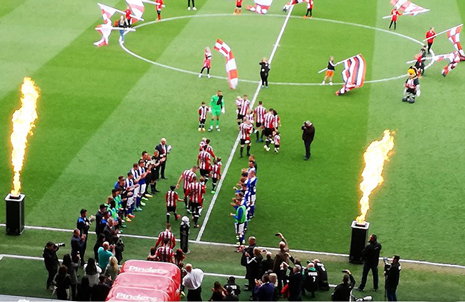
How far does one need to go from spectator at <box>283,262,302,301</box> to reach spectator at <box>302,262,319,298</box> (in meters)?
0.86

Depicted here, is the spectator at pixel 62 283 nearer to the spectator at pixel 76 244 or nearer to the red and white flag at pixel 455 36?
the spectator at pixel 76 244

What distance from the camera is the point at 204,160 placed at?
31078 millimetres

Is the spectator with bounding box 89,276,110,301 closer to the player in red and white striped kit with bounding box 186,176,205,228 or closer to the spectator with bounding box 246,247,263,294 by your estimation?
the spectator with bounding box 246,247,263,294

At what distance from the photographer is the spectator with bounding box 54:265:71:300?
74.0ft

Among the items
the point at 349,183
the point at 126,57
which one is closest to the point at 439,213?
the point at 349,183

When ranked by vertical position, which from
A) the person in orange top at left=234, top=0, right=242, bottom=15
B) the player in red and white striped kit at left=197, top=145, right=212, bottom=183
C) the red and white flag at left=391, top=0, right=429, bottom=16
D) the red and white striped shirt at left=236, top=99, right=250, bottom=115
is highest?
the red and white flag at left=391, top=0, right=429, bottom=16

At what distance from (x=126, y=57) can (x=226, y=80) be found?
5282mm

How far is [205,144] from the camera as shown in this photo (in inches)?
1224

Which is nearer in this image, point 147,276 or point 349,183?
point 147,276

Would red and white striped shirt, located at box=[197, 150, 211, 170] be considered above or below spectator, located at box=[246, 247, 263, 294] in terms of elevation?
above

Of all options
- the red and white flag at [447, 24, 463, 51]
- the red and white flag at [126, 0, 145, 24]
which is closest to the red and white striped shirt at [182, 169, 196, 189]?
the red and white flag at [126, 0, 145, 24]

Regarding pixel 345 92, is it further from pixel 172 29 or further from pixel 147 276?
pixel 147 276

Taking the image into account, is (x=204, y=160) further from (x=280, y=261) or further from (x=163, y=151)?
(x=280, y=261)

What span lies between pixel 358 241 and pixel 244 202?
363cm
